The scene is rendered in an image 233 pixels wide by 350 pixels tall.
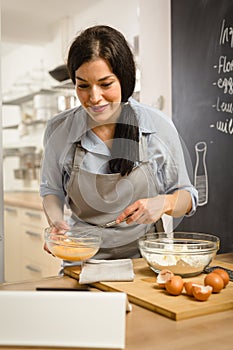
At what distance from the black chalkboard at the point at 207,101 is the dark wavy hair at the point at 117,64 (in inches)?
18.0

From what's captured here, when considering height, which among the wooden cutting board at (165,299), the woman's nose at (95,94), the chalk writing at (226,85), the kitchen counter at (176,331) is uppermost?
the chalk writing at (226,85)

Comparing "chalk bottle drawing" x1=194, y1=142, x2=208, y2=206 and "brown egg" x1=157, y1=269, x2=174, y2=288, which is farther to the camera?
"chalk bottle drawing" x1=194, y1=142, x2=208, y2=206

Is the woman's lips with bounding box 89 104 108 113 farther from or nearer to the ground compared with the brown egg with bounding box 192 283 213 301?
farther from the ground

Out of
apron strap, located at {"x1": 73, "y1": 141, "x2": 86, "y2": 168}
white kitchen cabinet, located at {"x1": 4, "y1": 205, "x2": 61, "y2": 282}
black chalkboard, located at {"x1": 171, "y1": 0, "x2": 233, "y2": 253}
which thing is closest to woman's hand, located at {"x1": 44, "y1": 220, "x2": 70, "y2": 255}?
apron strap, located at {"x1": 73, "y1": 141, "x2": 86, "y2": 168}

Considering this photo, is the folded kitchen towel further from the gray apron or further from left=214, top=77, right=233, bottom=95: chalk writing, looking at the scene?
left=214, top=77, right=233, bottom=95: chalk writing

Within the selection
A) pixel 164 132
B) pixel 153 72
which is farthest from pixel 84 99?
pixel 153 72

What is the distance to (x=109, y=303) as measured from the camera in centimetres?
87

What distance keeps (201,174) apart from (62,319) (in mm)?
1291

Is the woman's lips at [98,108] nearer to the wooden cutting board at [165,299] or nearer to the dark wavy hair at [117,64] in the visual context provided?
the dark wavy hair at [117,64]

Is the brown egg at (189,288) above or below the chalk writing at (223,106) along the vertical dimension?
below

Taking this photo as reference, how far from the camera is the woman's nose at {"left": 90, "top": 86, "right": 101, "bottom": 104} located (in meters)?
1.54

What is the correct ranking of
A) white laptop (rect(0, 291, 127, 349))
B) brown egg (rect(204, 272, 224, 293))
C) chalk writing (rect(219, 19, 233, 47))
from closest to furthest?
white laptop (rect(0, 291, 127, 349)) → brown egg (rect(204, 272, 224, 293)) → chalk writing (rect(219, 19, 233, 47))

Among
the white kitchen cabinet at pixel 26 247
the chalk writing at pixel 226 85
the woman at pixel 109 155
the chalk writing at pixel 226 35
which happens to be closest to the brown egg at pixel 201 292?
the woman at pixel 109 155

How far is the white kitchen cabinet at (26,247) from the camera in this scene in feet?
10.5
